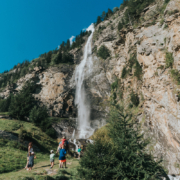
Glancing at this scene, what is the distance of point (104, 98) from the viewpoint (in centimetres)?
3878

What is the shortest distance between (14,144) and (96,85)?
28491 mm

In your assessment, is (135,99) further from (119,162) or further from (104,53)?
(104,53)

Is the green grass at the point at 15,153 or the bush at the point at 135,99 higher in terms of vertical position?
the bush at the point at 135,99

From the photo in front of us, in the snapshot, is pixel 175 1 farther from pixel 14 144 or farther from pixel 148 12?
pixel 14 144

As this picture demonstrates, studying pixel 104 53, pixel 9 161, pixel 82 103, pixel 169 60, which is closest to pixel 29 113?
pixel 82 103

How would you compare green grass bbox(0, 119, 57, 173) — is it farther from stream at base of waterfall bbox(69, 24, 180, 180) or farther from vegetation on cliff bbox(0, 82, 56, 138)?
stream at base of waterfall bbox(69, 24, 180, 180)

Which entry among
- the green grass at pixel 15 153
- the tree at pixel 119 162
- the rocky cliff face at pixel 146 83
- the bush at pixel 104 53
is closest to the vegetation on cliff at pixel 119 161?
the tree at pixel 119 162

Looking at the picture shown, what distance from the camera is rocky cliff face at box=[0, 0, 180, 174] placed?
15820 millimetres

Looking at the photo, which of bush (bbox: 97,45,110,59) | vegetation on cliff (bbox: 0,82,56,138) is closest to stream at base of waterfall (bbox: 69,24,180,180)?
bush (bbox: 97,45,110,59)

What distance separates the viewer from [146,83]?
70.0ft

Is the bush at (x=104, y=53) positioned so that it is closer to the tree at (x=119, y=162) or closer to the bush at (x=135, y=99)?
the bush at (x=135, y=99)

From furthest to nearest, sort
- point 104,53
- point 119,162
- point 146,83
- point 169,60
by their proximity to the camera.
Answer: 1. point 104,53
2. point 146,83
3. point 169,60
4. point 119,162

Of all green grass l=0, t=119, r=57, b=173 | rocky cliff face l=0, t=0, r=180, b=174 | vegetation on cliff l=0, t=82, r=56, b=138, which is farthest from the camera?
vegetation on cliff l=0, t=82, r=56, b=138

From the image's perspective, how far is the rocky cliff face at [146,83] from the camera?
51.9 ft
